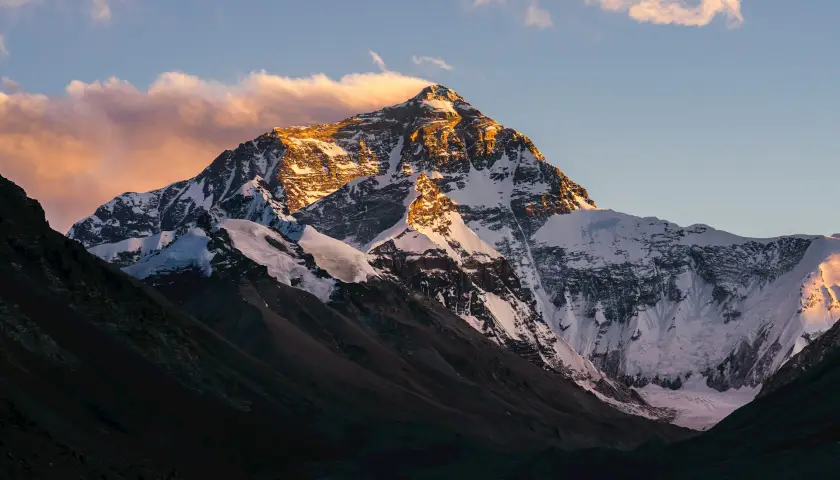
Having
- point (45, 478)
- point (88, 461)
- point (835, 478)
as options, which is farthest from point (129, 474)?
point (835, 478)

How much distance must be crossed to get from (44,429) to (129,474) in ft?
40.6

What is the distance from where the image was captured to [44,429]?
193750 mm

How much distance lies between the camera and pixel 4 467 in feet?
572

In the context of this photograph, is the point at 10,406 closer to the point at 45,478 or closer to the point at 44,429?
the point at 44,429

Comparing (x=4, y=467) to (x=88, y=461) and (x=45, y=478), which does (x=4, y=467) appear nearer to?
(x=45, y=478)

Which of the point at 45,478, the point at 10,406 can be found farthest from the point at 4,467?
the point at 10,406

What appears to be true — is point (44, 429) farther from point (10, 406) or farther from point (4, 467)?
point (4, 467)

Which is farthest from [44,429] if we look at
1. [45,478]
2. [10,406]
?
[45,478]

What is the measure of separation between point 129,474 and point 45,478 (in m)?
21.8

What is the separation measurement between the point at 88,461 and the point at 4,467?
19.2 metres

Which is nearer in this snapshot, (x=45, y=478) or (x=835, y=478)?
(x=45, y=478)

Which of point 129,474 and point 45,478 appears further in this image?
point 129,474

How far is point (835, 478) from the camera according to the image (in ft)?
656

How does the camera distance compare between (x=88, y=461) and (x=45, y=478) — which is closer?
(x=45, y=478)
